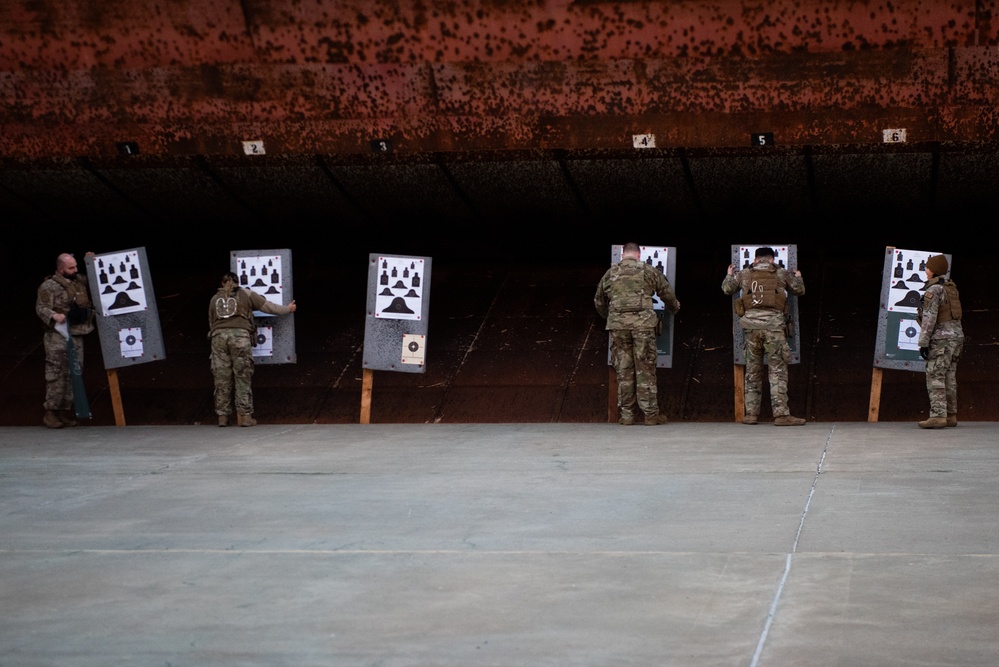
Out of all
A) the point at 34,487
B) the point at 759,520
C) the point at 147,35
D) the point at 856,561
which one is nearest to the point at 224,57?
the point at 147,35

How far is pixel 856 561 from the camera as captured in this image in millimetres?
5980

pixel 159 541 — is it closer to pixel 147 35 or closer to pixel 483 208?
pixel 147 35

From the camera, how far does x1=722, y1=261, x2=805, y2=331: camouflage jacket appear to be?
39.4 ft

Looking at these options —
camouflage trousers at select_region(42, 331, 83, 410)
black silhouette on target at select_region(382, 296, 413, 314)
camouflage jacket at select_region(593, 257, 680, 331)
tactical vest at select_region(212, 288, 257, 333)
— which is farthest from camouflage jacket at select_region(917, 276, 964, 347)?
camouflage trousers at select_region(42, 331, 83, 410)

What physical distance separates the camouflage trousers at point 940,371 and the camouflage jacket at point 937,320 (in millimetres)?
63

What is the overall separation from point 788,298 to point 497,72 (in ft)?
11.8

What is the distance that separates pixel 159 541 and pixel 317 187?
856cm

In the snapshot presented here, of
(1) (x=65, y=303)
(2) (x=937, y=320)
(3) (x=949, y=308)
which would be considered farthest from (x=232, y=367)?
(3) (x=949, y=308)

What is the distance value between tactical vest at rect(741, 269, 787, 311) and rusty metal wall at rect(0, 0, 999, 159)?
1.54 meters

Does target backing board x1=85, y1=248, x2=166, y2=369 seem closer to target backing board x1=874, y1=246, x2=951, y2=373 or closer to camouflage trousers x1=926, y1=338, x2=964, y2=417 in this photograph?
target backing board x1=874, y1=246, x2=951, y2=373

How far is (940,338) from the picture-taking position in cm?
1134

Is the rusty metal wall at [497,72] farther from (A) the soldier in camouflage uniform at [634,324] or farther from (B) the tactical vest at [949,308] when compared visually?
(B) the tactical vest at [949,308]

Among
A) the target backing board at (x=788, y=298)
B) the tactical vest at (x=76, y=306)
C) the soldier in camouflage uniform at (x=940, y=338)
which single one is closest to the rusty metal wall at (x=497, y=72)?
the target backing board at (x=788, y=298)

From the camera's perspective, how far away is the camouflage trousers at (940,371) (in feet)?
37.1
